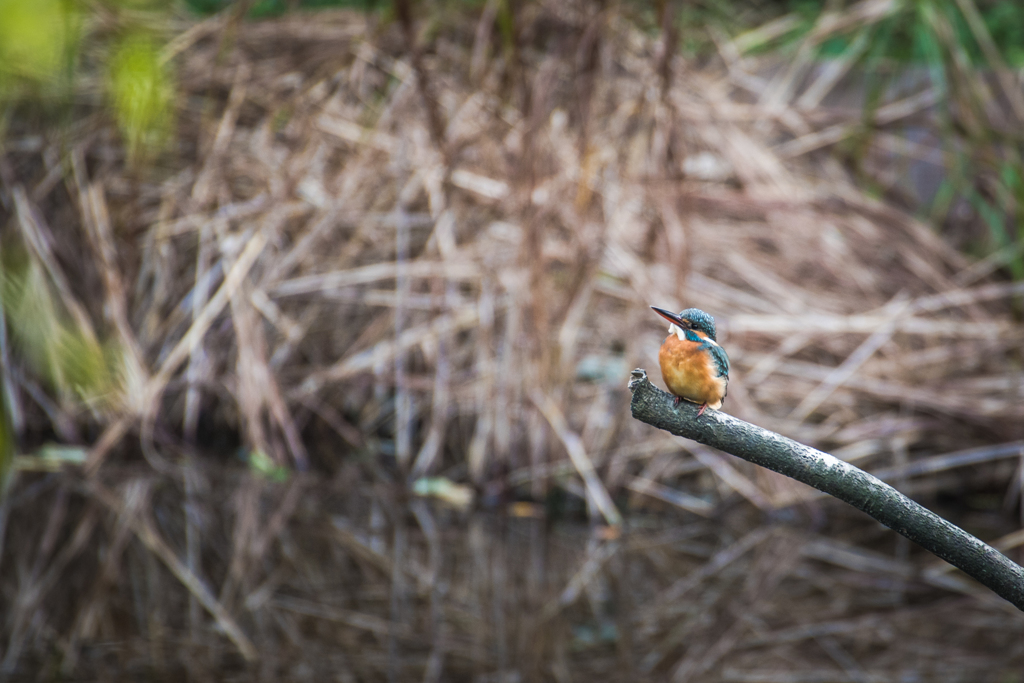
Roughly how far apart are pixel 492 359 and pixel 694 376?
6.39 feet

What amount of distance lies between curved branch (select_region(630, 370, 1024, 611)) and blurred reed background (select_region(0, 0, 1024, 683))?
43.1 inches

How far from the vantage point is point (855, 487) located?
0.50 m

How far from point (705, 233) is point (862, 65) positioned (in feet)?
5.40

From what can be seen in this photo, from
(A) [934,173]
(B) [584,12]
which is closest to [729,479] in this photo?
(B) [584,12]

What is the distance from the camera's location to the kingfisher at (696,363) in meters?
0.59

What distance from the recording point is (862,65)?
4.04m

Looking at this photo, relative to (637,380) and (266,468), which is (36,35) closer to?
(637,380)

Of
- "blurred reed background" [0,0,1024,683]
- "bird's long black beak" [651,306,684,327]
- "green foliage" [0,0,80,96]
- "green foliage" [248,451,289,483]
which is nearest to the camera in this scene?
"green foliage" [0,0,80,96]

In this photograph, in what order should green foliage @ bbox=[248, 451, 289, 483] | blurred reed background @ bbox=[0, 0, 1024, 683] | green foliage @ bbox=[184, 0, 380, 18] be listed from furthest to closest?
green foliage @ bbox=[184, 0, 380, 18], green foliage @ bbox=[248, 451, 289, 483], blurred reed background @ bbox=[0, 0, 1024, 683]

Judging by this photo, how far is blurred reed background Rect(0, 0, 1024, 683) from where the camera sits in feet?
5.53

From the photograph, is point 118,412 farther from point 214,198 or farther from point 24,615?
point 24,615

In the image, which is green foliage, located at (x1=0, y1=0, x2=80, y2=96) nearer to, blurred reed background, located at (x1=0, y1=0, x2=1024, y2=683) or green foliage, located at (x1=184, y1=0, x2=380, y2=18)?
blurred reed background, located at (x1=0, y1=0, x2=1024, y2=683)

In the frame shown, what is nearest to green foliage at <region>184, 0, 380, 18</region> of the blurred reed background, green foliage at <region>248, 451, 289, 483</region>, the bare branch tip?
the blurred reed background

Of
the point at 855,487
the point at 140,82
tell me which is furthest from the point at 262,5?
the point at 855,487
